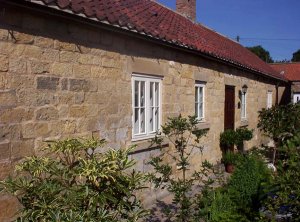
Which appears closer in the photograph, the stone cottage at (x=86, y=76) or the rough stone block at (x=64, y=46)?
the stone cottage at (x=86, y=76)

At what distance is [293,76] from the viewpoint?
27719 millimetres

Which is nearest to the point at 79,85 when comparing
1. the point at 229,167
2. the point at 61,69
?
the point at 61,69

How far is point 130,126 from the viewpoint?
240 inches

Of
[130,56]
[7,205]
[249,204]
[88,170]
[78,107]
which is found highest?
[130,56]

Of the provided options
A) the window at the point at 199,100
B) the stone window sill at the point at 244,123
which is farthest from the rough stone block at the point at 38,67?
the stone window sill at the point at 244,123

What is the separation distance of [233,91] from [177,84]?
184 inches

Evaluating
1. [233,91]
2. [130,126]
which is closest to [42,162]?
[130,126]

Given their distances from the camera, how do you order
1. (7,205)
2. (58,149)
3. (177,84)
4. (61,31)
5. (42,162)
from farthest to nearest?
(177,84) < (61,31) < (7,205) < (58,149) < (42,162)

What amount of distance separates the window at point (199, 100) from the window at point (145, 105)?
2.18 m

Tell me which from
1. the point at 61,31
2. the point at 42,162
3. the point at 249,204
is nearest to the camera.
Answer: the point at 42,162

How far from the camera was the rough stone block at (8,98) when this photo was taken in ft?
12.4

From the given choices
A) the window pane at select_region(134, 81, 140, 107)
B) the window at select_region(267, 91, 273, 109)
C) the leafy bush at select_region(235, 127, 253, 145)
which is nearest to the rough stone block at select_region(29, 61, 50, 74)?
the window pane at select_region(134, 81, 140, 107)

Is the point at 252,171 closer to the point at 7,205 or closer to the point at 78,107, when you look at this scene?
the point at 78,107

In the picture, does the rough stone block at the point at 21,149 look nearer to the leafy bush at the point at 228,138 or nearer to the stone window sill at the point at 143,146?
the stone window sill at the point at 143,146
